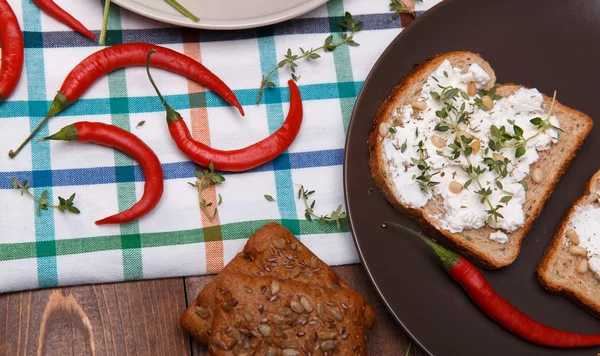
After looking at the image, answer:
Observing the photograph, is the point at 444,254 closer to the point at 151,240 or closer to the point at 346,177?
the point at 346,177

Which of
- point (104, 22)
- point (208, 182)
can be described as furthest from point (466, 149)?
point (104, 22)

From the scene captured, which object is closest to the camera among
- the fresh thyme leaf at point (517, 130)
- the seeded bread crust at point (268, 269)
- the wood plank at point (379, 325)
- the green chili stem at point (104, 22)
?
the seeded bread crust at point (268, 269)

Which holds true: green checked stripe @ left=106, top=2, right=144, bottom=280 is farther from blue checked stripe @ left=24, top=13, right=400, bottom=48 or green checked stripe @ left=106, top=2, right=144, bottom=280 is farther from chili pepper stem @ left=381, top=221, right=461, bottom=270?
chili pepper stem @ left=381, top=221, right=461, bottom=270

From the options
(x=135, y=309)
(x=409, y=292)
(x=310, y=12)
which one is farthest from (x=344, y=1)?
(x=135, y=309)

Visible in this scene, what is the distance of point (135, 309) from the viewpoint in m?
3.45

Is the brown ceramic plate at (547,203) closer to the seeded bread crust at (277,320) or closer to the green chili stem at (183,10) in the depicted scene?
the seeded bread crust at (277,320)

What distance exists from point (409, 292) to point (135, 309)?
1348 millimetres

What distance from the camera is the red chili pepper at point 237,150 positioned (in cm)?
349

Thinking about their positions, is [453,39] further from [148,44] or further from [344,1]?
[148,44]

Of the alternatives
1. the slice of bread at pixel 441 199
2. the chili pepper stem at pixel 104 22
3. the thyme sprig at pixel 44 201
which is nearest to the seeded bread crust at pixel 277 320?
the slice of bread at pixel 441 199

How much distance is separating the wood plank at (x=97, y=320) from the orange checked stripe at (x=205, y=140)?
0.22 m

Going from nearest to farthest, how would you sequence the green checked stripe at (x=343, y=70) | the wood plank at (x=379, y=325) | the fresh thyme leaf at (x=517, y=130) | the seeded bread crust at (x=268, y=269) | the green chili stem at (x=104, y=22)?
1. the seeded bread crust at (x=268, y=269)
2. the fresh thyme leaf at (x=517, y=130)
3. the green chili stem at (x=104, y=22)
4. the wood plank at (x=379, y=325)
5. the green checked stripe at (x=343, y=70)

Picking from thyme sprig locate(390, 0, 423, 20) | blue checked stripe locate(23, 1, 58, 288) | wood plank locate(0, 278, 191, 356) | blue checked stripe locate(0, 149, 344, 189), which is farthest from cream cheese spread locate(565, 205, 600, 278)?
blue checked stripe locate(23, 1, 58, 288)

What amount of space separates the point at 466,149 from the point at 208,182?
50.4 inches
